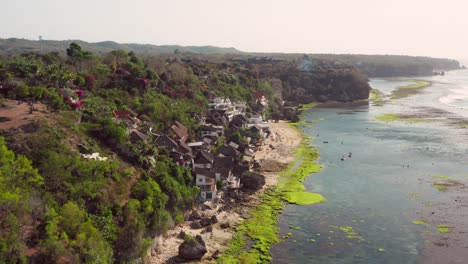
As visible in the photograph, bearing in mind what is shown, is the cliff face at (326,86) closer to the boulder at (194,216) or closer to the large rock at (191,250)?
the boulder at (194,216)

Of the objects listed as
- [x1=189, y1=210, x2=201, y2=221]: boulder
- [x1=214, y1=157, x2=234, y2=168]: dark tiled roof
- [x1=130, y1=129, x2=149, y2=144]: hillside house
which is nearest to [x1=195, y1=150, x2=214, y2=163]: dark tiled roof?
[x1=214, y1=157, x2=234, y2=168]: dark tiled roof

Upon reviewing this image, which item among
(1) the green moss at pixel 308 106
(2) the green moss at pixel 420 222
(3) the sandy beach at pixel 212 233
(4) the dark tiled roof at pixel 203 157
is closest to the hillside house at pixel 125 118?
(4) the dark tiled roof at pixel 203 157

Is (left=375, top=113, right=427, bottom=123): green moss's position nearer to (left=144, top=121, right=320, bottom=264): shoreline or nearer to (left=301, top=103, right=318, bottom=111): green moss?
(left=301, top=103, right=318, bottom=111): green moss

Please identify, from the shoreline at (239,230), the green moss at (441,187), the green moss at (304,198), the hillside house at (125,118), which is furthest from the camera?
the green moss at (441,187)

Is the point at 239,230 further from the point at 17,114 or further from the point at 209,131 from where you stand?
the point at 209,131

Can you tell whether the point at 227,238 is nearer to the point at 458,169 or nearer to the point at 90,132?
the point at 90,132

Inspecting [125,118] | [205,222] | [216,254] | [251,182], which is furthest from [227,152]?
[216,254]
